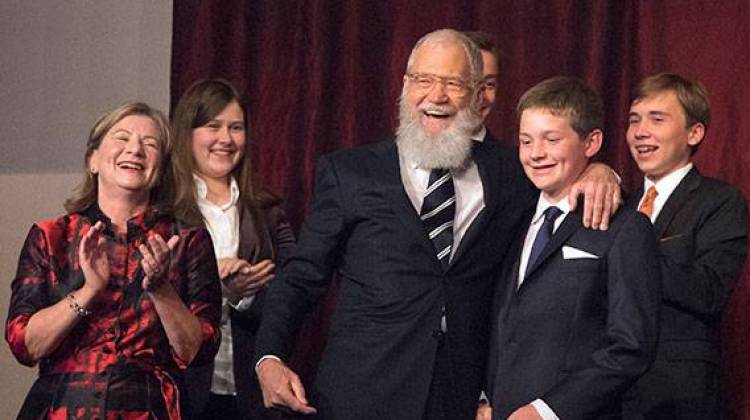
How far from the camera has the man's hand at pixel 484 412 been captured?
294cm

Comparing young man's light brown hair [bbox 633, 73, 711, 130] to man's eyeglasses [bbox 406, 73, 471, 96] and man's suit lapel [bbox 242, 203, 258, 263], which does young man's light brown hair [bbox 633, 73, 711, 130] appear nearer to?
man's eyeglasses [bbox 406, 73, 471, 96]

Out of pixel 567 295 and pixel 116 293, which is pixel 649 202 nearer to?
pixel 567 295

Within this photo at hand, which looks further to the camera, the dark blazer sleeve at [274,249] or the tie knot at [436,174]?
the dark blazer sleeve at [274,249]

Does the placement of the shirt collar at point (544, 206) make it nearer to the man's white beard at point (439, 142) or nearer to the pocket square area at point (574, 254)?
the pocket square area at point (574, 254)

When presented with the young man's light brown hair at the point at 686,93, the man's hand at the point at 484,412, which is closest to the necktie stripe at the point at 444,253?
the man's hand at the point at 484,412

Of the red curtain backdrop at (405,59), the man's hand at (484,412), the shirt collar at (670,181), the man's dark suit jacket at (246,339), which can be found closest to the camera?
the man's hand at (484,412)

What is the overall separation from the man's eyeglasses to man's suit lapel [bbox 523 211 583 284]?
519 millimetres

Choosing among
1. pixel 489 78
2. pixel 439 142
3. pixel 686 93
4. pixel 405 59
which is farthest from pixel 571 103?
pixel 405 59

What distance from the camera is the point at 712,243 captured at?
10.6ft

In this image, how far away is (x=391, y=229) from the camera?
9.86 feet

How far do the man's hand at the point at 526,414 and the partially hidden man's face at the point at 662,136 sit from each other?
107 cm

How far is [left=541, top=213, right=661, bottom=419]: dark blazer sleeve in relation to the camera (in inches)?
99.8

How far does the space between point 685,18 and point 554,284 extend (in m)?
1.62

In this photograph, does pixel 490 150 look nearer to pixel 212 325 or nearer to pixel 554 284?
pixel 554 284
